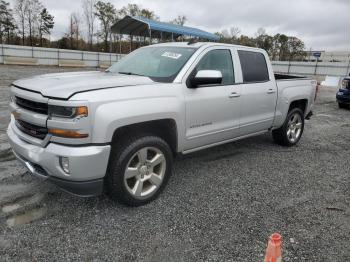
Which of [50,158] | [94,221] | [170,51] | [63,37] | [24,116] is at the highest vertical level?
[63,37]

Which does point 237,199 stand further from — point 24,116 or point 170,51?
point 24,116

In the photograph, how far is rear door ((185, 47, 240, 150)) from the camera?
356 cm

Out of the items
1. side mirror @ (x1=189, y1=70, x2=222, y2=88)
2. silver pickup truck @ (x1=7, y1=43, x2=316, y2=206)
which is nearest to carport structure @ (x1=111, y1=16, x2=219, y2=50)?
silver pickup truck @ (x1=7, y1=43, x2=316, y2=206)

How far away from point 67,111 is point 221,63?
236cm

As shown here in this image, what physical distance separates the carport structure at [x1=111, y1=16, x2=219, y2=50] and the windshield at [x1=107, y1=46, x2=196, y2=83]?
16.9 m

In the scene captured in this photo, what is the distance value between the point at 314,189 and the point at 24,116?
12.0 ft

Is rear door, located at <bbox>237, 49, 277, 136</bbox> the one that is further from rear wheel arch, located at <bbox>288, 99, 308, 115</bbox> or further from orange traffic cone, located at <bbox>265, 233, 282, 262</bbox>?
orange traffic cone, located at <bbox>265, 233, 282, 262</bbox>

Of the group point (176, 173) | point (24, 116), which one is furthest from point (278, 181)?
point (24, 116)

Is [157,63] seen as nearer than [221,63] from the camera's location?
Yes

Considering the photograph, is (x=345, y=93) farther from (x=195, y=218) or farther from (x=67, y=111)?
(x=67, y=111)

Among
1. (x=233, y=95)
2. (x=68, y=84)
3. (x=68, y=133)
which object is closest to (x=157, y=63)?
(x=233, y=95)

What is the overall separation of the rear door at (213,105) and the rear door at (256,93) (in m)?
0.21

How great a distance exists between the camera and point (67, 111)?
2.58 m

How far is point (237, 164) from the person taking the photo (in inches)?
183
